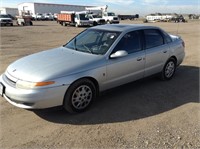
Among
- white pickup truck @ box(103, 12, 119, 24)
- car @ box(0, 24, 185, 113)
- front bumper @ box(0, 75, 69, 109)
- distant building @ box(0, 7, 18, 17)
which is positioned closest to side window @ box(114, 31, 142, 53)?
car @ box(0, 24, 185, 113)

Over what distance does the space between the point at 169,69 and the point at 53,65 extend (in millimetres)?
3410

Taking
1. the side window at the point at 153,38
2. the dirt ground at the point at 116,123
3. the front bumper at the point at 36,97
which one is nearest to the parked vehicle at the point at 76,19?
the side window at the point at 153,38

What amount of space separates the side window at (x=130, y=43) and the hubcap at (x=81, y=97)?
107 centimetres

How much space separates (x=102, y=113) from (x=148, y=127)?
0.92m

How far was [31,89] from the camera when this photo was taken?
12.5ft

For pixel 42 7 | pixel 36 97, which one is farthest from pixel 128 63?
pixel 42 7

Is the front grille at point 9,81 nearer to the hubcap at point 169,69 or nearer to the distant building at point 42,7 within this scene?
the hubcap at point 169,69

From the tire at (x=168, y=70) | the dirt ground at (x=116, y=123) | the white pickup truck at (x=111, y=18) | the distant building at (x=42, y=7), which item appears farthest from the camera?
the distant building at (x=42, y=7)

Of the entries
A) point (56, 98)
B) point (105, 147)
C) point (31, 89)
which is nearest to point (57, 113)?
point (56, 98)

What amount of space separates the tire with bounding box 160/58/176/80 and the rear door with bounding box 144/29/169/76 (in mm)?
193

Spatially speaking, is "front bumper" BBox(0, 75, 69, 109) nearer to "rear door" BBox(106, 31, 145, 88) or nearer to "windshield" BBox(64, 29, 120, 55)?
"rear door" BBox(106, 31, 145, 88)

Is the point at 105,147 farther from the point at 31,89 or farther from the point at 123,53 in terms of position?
the point at 123,53

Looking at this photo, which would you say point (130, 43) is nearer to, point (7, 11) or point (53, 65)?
point (53, 65)

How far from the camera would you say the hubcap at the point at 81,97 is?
426 centimetres
